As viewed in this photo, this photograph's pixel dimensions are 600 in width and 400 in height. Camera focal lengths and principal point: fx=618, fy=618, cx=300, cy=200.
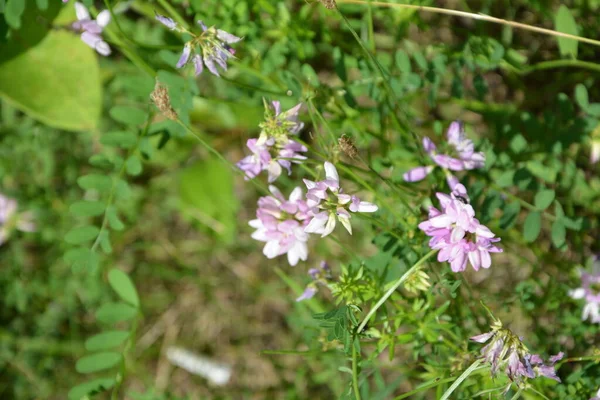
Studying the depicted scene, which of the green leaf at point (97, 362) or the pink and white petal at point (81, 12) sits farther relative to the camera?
the green leaf at point (97, 362)

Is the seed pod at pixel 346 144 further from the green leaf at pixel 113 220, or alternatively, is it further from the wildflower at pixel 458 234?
the green leaf at pixel 113 220

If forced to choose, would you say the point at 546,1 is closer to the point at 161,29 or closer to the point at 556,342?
the point at 556,342

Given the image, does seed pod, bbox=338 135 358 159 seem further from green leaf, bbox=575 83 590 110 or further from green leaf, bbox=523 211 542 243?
green leaf, bbox=575 83 590 110

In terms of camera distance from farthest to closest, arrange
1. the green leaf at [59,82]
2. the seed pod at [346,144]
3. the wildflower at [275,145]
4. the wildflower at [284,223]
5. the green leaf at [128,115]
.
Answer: the green leaf at [59,82] < the green leaf at [128,115] < the wildflower at [284,223] < the wildflower at [275,145] < the seed pod at [346,144]

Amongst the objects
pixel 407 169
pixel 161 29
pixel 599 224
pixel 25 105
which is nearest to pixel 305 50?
pixel 407 169

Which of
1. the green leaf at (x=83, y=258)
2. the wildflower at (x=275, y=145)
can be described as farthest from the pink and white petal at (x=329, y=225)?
the green leaf at (x=83, y=258)

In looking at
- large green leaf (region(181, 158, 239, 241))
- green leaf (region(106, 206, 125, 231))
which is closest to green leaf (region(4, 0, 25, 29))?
green leaf (region(106, 206, 125, 231))

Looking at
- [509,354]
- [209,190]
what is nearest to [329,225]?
[509,354]
